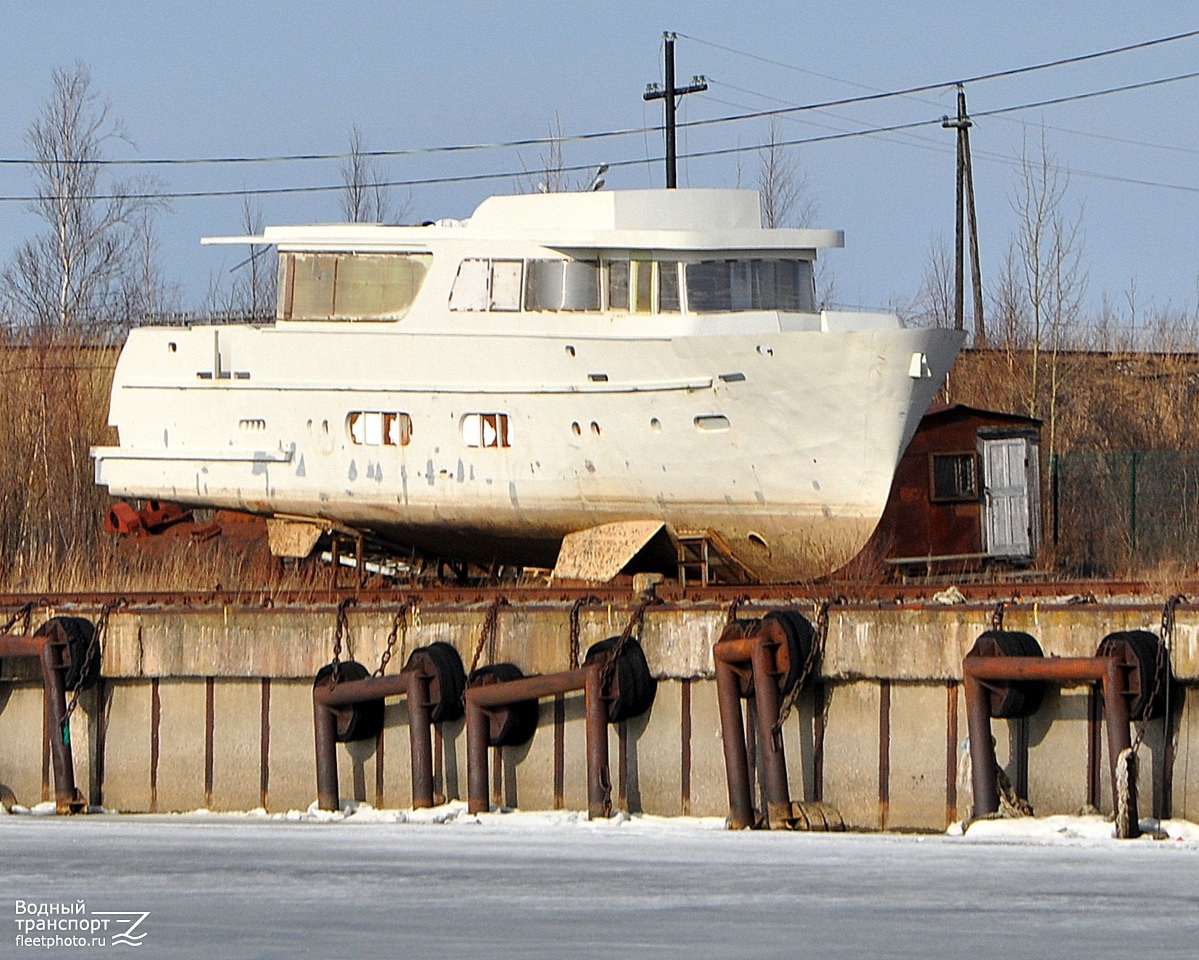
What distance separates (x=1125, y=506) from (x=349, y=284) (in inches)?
508

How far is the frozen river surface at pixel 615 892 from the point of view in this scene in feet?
27.8

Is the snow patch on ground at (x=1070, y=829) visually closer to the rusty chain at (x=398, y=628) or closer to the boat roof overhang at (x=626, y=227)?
the rusty chain at (x=398, y=628)

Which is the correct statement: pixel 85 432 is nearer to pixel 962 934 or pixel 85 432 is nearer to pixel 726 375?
pixel 726 375

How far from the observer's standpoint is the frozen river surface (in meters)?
8.48

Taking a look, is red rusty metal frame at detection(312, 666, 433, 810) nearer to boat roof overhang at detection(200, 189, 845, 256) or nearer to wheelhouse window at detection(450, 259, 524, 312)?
wheelhouse window at detection(450, 259, 524, 312)

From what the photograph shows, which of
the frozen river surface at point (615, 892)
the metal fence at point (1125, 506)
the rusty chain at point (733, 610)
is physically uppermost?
the metal fence at point (1125, 506)

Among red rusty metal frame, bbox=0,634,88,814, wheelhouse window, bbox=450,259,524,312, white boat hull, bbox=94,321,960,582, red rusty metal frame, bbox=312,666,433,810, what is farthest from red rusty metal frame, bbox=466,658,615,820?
wheelhouse window, bbox=450,259,524,312

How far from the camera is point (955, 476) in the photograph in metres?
22.3

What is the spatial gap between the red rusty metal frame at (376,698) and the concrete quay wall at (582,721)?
38 cm

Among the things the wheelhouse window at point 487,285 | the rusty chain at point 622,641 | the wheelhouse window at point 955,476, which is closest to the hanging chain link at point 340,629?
the rusty chain at point 622,641

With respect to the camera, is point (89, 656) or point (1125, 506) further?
point (1125, 506)

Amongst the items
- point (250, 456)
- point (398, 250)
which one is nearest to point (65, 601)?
point (250, 456)

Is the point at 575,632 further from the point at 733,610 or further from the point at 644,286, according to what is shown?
the point at 644,286

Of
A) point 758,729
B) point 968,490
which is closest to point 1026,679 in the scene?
point 758,729
